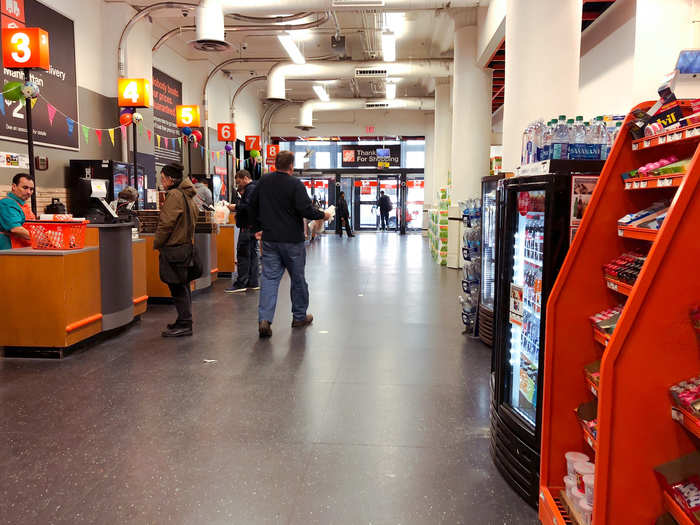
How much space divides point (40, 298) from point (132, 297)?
1040mm

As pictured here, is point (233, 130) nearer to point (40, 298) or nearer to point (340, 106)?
point (340, 106)

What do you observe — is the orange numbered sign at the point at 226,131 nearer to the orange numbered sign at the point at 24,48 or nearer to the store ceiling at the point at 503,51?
the store ceiling at the point at 503,51

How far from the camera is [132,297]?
530 cm

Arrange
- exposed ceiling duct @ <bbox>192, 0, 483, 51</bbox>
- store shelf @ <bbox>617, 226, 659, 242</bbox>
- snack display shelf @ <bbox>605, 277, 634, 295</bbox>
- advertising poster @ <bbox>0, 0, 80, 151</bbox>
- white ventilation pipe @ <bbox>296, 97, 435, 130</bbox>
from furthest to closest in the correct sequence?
white ventilation pipe @ <bbox>296, 97, 435, 130</bbox>, exposed ceiling duct @ <bbox>192, 0, 483, 51</bbox>, advertising poster @ <bbox>0, 0, 80, 151</bbox>, snack display shelf @ <bbox>605, 277, 634, 295</bbox>, store shelf @ <bbox>617, 226, 659, 242</bbox>

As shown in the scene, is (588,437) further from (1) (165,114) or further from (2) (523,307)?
(1) (165,114)

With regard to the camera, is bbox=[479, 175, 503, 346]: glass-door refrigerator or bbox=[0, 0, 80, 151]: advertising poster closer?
bbox=[479, 175, 503, 346]: glass-door refrigerator

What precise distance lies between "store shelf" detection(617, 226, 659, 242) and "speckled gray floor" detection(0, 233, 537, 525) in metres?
1.15

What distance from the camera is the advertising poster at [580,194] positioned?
7.01ft

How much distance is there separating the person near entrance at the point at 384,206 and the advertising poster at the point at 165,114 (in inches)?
402

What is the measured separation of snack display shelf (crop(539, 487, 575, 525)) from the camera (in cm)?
191

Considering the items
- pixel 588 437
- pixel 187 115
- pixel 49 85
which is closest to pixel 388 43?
pixel 187 115

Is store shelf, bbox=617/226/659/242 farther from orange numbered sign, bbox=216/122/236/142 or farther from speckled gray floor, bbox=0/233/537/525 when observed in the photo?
orange numbered sign, bbox=216/122/236/142

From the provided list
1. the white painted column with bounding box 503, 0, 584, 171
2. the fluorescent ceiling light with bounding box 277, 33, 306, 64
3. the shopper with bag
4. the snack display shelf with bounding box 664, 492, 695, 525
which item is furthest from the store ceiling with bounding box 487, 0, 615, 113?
the snack display shelf with bounding box 664, 492, 695, 525

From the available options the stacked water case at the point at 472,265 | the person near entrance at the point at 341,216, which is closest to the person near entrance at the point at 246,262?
the stacked water case at the point at 472,265
